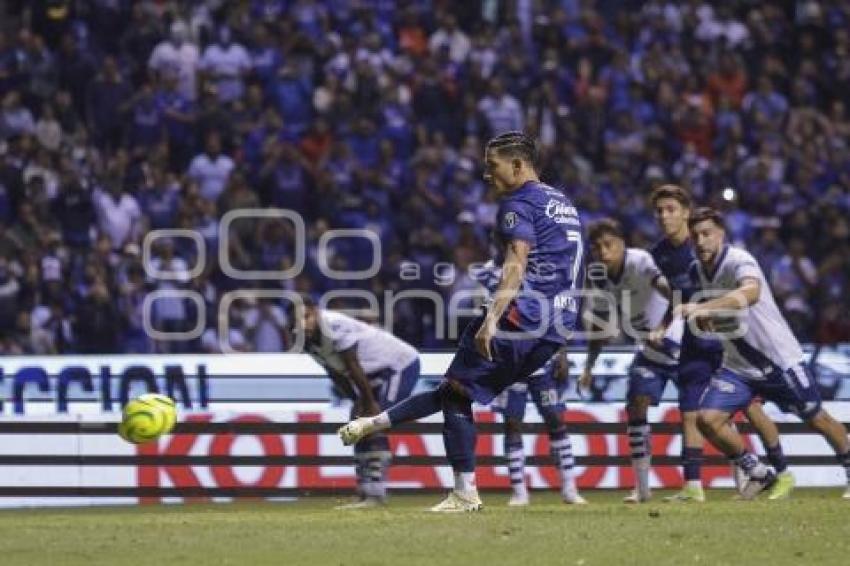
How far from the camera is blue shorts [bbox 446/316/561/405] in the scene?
1263 cm

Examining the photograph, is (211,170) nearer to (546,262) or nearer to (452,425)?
(452,425)

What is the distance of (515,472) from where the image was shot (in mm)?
16422

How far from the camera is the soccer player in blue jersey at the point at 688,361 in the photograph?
15.3m

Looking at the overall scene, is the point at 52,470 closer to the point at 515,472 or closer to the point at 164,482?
the point at 164,482

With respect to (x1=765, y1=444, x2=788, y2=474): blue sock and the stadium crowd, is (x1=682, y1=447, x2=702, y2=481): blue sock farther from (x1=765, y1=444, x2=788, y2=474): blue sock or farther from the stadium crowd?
the stadium crowd

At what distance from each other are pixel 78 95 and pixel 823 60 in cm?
1015

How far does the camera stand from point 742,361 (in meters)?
15.4

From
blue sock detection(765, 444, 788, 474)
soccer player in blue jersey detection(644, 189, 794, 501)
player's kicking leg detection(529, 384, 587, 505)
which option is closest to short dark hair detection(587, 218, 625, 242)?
soccer player in blue jersey detection(644, 189, 794, 501)

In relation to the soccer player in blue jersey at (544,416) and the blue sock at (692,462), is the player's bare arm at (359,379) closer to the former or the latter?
the soccer player in blue jersey at (544,416)

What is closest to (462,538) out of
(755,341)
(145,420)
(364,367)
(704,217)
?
(145,420)

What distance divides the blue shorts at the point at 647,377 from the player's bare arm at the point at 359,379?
2.15m

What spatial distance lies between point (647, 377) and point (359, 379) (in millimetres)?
2391

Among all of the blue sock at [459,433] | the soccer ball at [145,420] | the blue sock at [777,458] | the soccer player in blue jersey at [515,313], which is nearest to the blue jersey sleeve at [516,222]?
the soccer player in blue jersey at [515,313]

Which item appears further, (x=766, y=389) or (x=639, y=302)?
(x=639, y=302)
